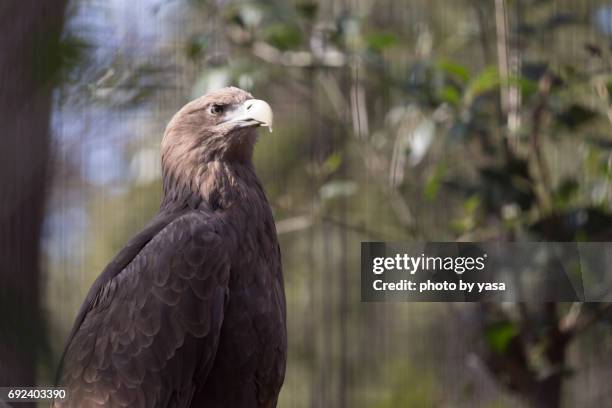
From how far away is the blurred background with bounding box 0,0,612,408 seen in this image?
7.68 ft

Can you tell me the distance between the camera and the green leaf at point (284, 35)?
2402 millimetres

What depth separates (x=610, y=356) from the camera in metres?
2.70

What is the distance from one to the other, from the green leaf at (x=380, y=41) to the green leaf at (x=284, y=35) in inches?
8.1

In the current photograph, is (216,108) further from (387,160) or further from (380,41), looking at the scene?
(387,160)

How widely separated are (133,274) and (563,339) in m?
1.43

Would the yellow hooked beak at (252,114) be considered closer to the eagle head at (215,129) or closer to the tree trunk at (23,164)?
the eagle head at (215,129)

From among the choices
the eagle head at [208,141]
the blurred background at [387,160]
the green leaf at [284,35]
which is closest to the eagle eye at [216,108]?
the eagle head at [208,141]

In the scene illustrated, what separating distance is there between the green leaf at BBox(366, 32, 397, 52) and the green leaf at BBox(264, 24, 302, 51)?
0.21m

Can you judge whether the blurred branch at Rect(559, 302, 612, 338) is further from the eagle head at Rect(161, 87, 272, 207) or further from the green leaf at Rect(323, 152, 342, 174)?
the eagle head at Rect(161, 87, 272, 207)

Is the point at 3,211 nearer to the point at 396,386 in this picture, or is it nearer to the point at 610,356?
the point at 396,386

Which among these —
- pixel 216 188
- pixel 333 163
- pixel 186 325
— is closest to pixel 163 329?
pixel 186 325

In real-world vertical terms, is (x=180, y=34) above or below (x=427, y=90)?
above

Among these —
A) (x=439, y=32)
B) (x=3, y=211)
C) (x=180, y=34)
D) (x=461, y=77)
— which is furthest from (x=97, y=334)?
(x=439, y=32)

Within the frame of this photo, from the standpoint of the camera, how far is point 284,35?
240cm
